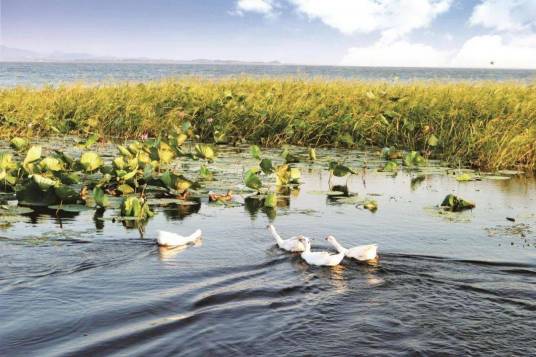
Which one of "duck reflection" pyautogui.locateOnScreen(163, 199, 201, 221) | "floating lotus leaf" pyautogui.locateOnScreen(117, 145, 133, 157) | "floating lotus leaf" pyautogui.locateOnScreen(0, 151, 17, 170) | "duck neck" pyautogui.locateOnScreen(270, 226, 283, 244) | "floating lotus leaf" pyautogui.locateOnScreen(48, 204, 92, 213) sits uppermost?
"floating lotus leaf" pyautogui.locateOnScreen(117, 145, 133, 157)

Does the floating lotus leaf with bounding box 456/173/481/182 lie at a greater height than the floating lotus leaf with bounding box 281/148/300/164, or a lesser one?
lesser

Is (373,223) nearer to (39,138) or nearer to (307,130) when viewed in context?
(307,130)

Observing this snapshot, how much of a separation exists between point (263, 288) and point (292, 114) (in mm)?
10164

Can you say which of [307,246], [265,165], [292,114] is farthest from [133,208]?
[292,114]

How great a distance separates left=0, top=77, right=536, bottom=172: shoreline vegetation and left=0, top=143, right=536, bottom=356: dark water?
19.3ft

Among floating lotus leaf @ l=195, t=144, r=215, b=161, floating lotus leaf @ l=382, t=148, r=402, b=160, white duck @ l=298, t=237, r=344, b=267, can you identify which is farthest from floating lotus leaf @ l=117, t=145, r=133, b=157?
floating lotus leaf @ l=382, t=148, r=402, b=160

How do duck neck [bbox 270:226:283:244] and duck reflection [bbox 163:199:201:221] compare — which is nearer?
duck neck [bbox 270:226:283:244]

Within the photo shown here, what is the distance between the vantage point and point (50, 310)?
16.7ft

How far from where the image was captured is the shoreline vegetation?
14.2 m

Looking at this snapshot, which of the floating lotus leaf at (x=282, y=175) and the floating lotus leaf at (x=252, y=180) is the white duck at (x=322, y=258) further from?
the floating lotus leaf at (x=282, y=175)

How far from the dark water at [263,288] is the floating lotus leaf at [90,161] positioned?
1074 millimetres

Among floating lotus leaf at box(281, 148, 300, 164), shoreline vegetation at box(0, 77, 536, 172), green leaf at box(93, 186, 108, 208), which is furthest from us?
shoreline vegetation at box(0, 77, 536, 172)

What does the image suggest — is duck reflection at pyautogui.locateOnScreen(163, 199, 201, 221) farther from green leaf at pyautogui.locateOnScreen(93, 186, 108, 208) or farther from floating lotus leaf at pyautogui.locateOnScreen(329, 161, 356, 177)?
floating lotus leaf at pyautogui.locateOnScreen(329, 161, 356, 177)

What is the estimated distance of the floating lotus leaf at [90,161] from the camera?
9.19 meters
